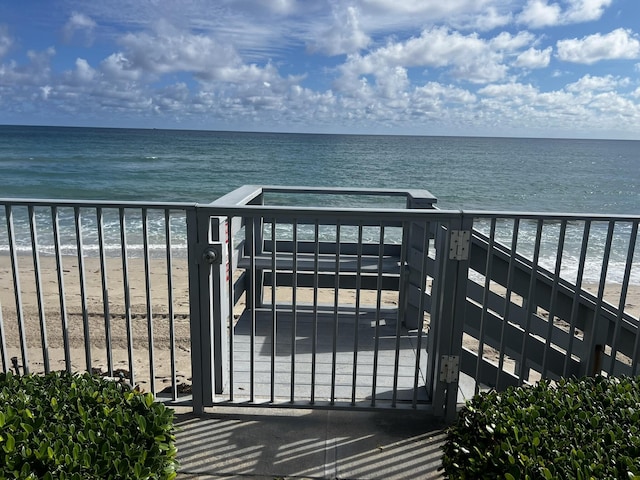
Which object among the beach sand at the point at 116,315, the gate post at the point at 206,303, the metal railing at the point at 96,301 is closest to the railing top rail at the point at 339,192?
the metal railing at the point at 96,301

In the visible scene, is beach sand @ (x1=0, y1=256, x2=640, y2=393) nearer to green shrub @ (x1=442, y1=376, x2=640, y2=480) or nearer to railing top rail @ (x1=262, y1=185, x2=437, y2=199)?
railing top rail @ (x1=262, y1=185, x2=437, y2=199)

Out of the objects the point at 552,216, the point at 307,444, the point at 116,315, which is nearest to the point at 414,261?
the point at 552,216

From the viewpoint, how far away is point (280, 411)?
11.3ft

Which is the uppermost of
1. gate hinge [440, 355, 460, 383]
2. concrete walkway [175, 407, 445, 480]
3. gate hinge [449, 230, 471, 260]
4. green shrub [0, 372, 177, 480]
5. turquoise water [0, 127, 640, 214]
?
gate hinge [449, 230, 471, 260]

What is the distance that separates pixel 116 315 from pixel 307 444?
577 centimetres

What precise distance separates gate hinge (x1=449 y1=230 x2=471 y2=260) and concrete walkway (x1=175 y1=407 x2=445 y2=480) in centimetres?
110

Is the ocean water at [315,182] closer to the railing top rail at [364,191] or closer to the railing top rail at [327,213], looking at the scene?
the railing top rail at [364,191]

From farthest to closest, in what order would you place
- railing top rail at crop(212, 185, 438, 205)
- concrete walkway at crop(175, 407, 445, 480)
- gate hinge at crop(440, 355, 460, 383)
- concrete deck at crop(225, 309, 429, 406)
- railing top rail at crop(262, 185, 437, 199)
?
railing top rail at crop(262, 185, 437, 199), railing top rail at crop(212, 185, 438, 205), concrete deck at crop(225, 309, 429, 406), gate hinge at crop(440, 355, 460, 383), concrete walkway at crop(175, 407, 445, 480)

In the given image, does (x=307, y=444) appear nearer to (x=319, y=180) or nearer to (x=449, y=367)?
(x=449, y=367)

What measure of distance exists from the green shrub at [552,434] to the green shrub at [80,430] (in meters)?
1.11

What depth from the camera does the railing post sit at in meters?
3.05

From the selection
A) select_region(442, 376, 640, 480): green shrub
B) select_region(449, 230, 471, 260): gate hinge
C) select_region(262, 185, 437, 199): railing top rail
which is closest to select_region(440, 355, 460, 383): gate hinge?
select_region(449, 230, 471, 260): gate hinge

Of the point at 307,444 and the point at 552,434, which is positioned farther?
the point at 307,444

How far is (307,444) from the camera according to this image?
3.13m
